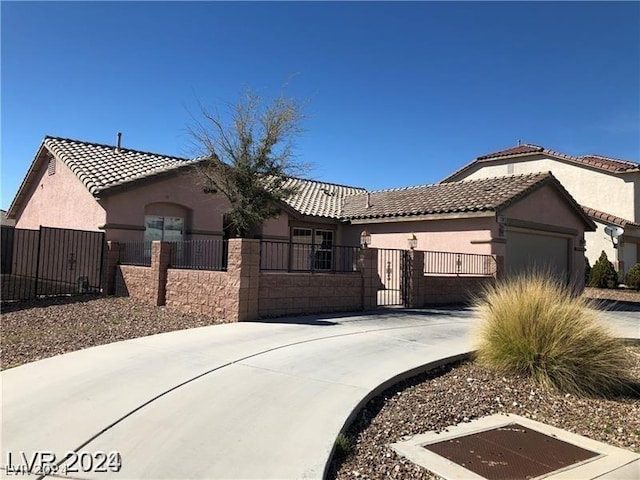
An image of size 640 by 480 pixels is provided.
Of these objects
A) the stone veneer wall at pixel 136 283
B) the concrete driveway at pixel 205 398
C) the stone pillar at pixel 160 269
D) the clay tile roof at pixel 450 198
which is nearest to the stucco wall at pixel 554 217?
the clay tile roof at pixel 450 198

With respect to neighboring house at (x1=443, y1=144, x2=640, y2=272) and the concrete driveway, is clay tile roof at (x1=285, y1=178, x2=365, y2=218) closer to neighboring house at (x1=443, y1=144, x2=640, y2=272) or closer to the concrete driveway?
the concrete driveway

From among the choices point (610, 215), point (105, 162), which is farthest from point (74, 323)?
point (610, 215)

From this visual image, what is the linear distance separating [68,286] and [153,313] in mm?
5144

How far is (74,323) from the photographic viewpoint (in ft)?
35.0

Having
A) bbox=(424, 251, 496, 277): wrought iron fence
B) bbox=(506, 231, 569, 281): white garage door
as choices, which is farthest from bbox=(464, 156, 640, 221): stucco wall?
bbox=(424, 251, 496, 277): wrought iron fence

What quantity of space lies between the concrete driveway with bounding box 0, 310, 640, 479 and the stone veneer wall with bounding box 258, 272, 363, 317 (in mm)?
1810

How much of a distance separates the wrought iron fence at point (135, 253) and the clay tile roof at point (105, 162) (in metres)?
1.85

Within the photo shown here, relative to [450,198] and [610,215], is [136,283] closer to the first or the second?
[450,198]

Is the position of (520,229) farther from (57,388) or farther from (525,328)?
(57,388)

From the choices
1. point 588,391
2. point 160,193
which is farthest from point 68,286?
point 588,391

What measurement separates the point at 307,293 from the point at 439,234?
8091mm

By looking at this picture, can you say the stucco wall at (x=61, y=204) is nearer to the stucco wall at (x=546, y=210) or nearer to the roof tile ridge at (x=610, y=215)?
the stucco wall at (x=546, y=210)

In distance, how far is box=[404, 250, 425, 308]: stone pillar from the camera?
14742mm

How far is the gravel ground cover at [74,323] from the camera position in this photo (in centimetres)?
848
